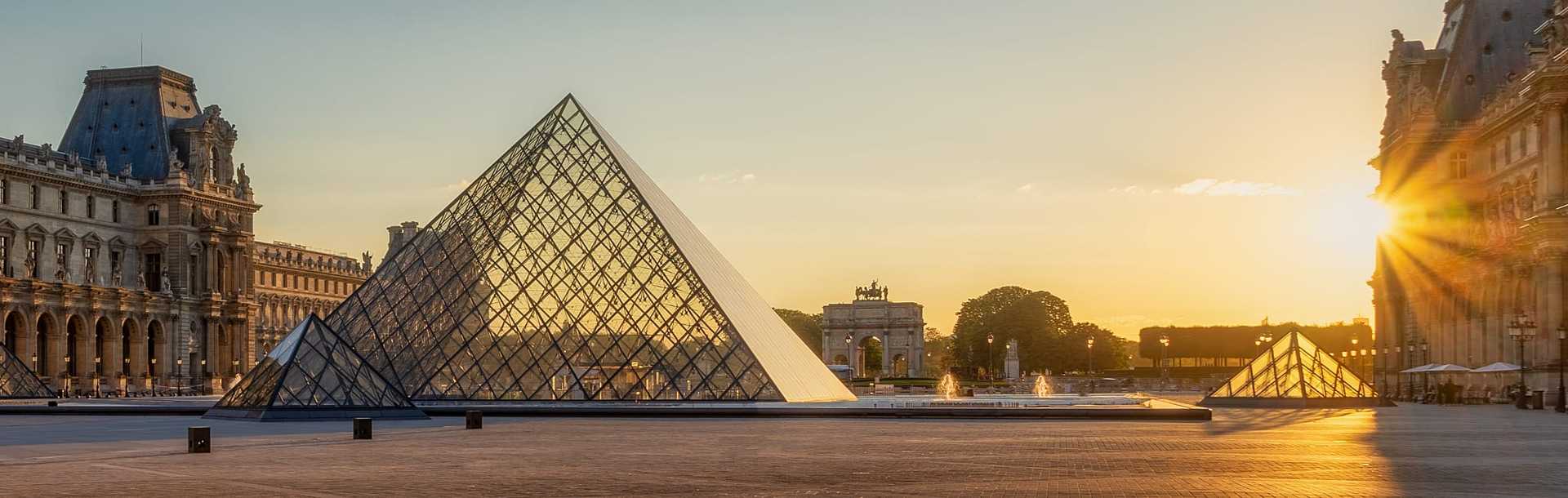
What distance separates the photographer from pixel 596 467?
70.2 feet

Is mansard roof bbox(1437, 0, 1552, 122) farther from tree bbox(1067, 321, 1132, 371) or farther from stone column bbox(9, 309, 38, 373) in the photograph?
stone column bbox(9, 309, 38, 373)

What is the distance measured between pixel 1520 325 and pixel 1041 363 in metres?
80.9

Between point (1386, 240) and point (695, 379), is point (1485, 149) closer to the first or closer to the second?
point (1386, 240)

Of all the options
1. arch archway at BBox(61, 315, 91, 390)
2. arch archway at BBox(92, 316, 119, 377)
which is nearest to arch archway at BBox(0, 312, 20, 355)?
arch archway at BBox(61, 315, 91, 390)

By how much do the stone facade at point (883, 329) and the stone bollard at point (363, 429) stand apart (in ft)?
377

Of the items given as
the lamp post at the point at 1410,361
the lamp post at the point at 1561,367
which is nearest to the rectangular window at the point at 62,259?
the lamp post at the point at 1410,361

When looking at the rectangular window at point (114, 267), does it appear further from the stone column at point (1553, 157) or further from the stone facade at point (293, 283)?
the stone column at point (1553, 157)

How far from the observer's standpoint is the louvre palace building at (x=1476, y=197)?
53500 mm

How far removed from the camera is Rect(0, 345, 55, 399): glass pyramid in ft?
205

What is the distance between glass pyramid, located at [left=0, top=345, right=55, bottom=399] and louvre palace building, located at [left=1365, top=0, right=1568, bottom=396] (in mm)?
50505

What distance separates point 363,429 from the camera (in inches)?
1139

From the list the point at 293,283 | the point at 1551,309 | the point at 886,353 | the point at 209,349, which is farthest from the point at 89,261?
the point at 1551,309

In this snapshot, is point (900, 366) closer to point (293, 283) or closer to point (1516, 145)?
point (293, 283)

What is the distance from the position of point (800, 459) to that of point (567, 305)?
82.2ft
